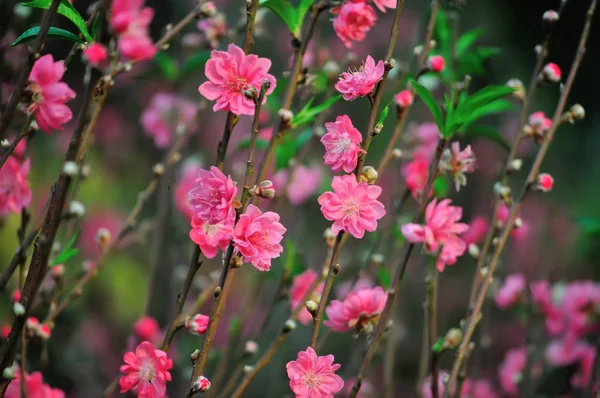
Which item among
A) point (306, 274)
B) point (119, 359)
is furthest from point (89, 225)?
point (306, 274)

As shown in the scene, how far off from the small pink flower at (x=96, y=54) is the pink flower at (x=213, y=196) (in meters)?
0.14

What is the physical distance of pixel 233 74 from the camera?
666 millimetres

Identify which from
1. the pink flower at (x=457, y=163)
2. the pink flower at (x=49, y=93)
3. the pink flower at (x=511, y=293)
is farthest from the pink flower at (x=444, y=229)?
the pink flower at (x=511, y=293)

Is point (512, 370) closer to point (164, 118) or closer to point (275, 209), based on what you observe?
point (275, 209)

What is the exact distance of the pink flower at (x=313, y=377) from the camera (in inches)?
25.2

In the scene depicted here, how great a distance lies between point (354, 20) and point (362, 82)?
0.14 m

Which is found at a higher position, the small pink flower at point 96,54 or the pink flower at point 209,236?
the small pink flower at point 96,54

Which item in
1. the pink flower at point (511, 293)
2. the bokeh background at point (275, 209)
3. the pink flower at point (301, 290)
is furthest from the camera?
the bokeh background at point (275, 209)

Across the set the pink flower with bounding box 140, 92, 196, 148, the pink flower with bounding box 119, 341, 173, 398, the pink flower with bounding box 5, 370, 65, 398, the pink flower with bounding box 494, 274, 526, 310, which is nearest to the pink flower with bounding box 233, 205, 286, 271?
the pink flower with bounding box 119, 341, 173, 398

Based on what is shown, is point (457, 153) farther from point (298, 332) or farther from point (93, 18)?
point (298, 332)

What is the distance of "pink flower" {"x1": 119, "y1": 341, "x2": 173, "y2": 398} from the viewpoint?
0.65 meters

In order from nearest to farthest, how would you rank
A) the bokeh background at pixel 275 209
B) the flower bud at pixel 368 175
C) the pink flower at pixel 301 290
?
the flower bud at pixel 368 175, the pink flower at pixel 301 290, the bokeh background at pixel 275 209

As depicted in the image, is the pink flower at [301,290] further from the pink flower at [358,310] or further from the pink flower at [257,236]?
the pink flower at [257,236]

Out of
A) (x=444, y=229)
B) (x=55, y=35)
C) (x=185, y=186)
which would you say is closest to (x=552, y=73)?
(x=444, y=229)
